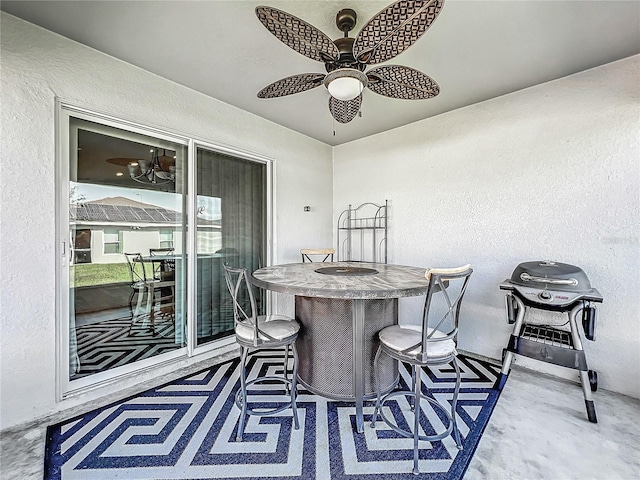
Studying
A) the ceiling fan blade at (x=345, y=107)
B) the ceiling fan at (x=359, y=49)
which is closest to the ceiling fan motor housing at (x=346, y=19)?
the ceiling fan at (x=359, y=49)

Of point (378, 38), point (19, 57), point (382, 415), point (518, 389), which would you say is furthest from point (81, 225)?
point (518, 389)

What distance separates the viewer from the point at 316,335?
2.10 metres

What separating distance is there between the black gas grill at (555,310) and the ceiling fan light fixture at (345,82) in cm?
187

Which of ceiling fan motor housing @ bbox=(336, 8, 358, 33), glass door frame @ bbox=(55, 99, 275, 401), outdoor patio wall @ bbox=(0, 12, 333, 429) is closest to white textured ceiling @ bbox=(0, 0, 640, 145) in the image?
ceiling fan motor housing @ bbox=(336, 8, 358, 33)

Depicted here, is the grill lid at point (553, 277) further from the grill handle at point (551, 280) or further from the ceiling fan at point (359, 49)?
the ceiling fan at point (359, 49)

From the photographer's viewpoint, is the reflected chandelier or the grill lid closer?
the grill lid

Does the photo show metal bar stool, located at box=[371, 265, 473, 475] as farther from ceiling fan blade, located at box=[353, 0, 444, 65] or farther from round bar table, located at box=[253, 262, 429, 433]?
ceiling fan blade, located at box=[353, 0, 444, 65]

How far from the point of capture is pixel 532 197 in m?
2.63

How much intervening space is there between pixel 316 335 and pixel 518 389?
67.3 inches

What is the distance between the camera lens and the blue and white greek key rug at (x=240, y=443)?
1.50 metres

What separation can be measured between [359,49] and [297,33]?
341 mm

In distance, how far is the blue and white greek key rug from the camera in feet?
4.93

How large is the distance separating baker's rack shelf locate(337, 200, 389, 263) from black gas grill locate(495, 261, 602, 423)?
162 cm

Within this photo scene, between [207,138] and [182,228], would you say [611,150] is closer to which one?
[207,138]
